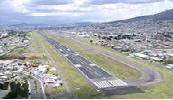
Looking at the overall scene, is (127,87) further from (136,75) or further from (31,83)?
(31,83)

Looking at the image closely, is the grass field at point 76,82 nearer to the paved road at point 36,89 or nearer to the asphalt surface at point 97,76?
the asphalt surface at point 97,76

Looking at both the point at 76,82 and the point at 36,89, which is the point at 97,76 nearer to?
the point at 76,82

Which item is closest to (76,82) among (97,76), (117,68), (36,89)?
(97,76)

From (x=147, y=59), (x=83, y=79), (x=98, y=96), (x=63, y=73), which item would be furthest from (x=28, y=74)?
(x=147, y=59)

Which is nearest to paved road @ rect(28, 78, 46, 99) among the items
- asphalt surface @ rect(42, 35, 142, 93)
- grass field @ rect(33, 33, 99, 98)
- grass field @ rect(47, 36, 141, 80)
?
grass field @ rect(33, 33, 99, 98)

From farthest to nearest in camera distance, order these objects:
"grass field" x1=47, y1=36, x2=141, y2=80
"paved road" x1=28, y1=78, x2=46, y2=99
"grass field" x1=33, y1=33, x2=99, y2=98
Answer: "grass field" x1=47, y1=36, x2=141, y2=80
"grass field" x1=33, y1=33, x2=99, y2=98
"paved road" x1=28, y1=78, x2=46, y2=99

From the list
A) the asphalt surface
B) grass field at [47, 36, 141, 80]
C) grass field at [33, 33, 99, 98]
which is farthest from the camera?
grass field at [47, 36, 141, 80]


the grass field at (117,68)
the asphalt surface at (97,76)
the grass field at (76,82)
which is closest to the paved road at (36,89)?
the grass field at (76,82)

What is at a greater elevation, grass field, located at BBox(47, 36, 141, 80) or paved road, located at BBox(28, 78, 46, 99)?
paved road, located at BBox(28, 78, 46, 99)

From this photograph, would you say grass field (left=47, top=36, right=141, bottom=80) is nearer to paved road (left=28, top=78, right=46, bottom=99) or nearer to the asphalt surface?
the asphalt surface

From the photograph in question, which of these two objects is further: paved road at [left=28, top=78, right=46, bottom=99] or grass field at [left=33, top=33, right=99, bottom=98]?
grass field at [left=33, top=33, right=99, bottom=98]

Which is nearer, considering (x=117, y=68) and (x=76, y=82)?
(x=76, y=82)
